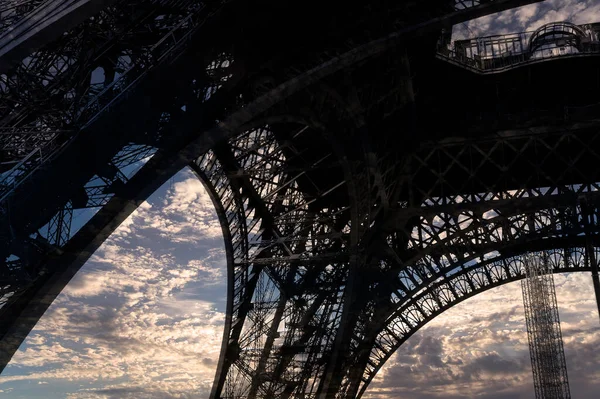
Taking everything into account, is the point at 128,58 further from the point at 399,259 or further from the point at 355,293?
the point at 399,259

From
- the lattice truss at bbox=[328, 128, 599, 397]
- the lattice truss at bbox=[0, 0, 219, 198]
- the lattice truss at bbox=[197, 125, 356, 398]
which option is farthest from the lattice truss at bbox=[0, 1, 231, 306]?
the lattice truss at bbox=[328, 128, 599, 397]

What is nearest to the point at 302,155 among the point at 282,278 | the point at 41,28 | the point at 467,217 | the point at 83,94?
the point at 282,278

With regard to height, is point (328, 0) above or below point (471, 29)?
below

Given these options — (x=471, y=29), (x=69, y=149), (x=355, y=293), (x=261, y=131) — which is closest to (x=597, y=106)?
(x=471, y=29)

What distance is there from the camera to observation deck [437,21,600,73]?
21203 mm

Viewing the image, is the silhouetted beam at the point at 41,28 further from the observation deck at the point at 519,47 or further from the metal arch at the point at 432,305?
the metal arch at the point at 432,305

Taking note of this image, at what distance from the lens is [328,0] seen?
43.3 feet

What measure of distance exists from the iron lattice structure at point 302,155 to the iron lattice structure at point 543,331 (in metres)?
0.90

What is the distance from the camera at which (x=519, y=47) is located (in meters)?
22.2

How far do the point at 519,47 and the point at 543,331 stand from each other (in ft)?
44.2

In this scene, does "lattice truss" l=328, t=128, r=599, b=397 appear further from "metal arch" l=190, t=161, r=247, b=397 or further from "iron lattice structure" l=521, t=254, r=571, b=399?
"metal arch" l=190, t=161, r=247, b=397

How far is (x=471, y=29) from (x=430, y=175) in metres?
5.72

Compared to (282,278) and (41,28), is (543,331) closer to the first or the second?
(282,278)

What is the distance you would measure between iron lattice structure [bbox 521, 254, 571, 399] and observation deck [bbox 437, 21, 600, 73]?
923 centimetres
